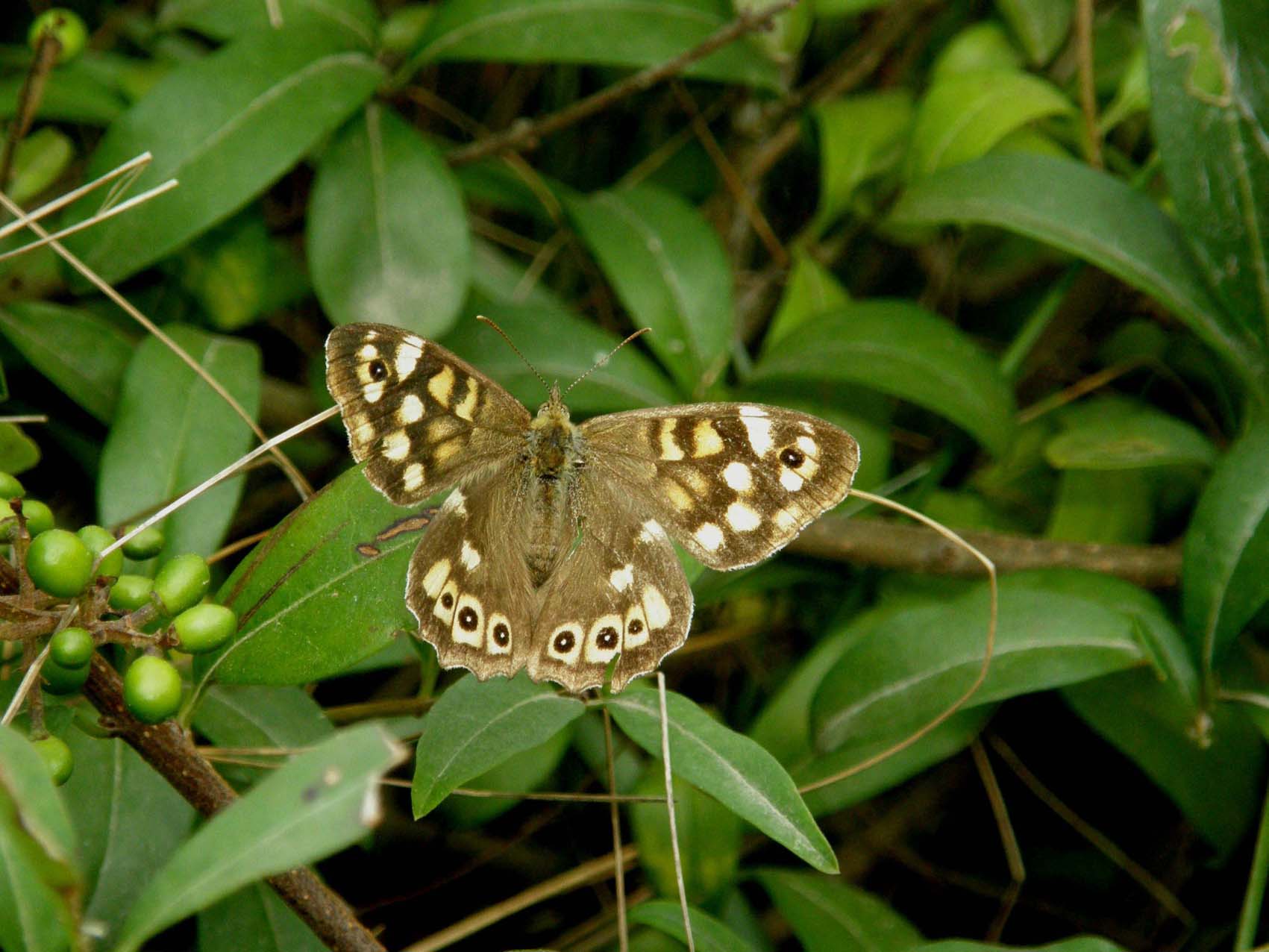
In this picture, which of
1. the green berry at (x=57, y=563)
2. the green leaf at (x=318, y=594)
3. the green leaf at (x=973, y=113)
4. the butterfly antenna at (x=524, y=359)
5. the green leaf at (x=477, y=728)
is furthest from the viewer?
the green leaf at (x=973, y=113)

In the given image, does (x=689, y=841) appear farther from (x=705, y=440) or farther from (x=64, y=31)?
(x=64, y=31)

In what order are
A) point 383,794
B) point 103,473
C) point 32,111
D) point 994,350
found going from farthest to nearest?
point 994,350 → point 383,794 → point 32,111 → point 103,473

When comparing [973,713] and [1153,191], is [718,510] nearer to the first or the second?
[973,713]

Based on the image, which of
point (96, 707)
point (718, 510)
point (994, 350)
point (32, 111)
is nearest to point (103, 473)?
point (96, 707)

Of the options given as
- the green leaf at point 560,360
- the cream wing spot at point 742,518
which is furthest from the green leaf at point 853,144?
the cream wing spot at point 742,518

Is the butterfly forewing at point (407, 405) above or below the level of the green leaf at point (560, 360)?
above

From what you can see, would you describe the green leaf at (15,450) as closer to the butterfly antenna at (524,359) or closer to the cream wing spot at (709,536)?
the butterfly antenna at (524,359)

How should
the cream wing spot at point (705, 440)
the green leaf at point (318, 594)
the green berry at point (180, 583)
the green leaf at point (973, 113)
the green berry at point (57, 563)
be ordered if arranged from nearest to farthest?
the green berry at point (57, 563) → the green berry at point (180, 583) → the green leaf at point (318, 594) → the cream wing spot at point (705, 440) → the green leaf at point (973, 113)
